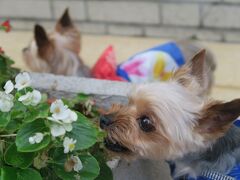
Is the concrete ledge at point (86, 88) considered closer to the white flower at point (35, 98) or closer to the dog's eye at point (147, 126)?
the dog's eye at point (147, 126)

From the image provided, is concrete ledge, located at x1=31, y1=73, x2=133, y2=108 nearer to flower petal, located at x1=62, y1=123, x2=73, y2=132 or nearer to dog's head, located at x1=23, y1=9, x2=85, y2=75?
dog's head, located at x1=23, y1=9, x2=85, y2=75

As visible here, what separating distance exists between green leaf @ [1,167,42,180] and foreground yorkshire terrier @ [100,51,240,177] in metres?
0.71

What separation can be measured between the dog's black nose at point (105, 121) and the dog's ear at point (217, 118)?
45cm

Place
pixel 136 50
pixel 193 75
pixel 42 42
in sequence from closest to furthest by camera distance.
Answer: pixel 193 75, pixel 42 42, pixel 136 50

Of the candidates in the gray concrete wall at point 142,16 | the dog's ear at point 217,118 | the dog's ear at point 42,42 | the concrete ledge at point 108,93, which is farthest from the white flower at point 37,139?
the gray concrete wall at point 142,16

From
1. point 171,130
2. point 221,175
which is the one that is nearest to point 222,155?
point 221,175

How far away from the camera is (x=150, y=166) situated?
3.23 meters

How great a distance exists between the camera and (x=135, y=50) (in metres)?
6.30

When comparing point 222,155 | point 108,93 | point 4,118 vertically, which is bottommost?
point 222,155

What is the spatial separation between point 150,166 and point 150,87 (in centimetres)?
54

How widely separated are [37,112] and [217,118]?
0.96 metres

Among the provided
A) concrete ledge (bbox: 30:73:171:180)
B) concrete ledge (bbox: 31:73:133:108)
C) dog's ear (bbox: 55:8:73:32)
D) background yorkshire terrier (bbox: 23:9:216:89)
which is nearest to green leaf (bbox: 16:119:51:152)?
concrete ledge (bbox: 30:73:171:180)

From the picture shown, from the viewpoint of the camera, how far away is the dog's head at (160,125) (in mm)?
2805

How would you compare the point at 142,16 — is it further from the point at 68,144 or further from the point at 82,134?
the point at 68,144
